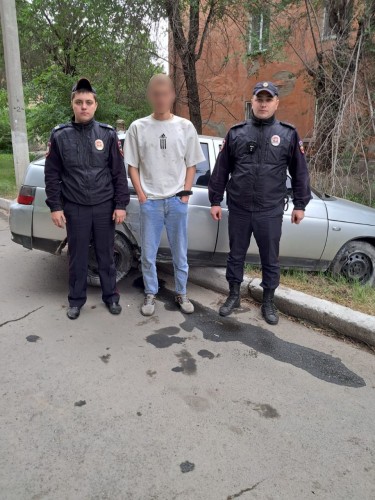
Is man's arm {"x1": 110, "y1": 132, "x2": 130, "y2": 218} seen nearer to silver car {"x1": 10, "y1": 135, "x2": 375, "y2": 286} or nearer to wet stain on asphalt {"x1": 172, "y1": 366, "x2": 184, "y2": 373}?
silver car {"x1": 10, "y1": 135, "x2": 375, "y2": 286}

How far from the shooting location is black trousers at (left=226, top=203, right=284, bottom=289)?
3.38m

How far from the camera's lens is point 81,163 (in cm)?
318

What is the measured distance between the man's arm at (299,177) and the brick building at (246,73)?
13.4 ft

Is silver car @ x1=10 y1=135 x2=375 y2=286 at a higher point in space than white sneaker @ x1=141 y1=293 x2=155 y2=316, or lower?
higher

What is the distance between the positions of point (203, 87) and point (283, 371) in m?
12.0

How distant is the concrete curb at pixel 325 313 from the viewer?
321cm

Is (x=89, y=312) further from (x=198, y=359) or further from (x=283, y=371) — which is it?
(x=283, y=371)

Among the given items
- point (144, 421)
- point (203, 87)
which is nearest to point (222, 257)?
point (144, 421)

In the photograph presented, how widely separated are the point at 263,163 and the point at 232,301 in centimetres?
128

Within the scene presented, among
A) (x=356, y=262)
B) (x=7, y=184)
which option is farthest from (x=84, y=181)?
(x=7, y=184)

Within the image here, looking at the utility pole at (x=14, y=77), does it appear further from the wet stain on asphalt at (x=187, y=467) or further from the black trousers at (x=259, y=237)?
the wet stain on asphalt at (x=187, y=467)

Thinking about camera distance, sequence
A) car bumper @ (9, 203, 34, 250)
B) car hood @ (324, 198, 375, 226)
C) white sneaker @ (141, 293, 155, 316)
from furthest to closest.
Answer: car hood @ (324, 198, 375, 226), car bumper @ (9, 203, 34, 250), white sneaker @ (141, 293, 155, 316)

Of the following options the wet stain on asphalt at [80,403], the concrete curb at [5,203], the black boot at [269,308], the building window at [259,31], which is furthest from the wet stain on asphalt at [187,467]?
the building window at [259,31]

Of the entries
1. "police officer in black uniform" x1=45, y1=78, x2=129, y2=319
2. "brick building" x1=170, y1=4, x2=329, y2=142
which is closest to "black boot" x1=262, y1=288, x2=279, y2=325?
"police officer in black uniform" x1=45, y1=78, x2=129, y2=319
